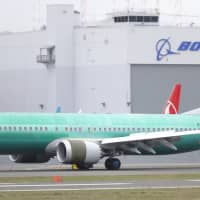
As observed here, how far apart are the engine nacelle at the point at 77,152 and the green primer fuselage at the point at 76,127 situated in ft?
3.51

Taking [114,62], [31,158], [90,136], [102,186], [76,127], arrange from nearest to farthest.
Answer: [102,186] → [76,127] → [90,136] → [31,158] → [114,62]

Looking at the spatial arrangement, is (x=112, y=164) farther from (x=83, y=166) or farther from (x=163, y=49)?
(x=163, y=49)

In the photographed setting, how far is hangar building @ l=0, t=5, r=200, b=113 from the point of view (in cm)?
10012

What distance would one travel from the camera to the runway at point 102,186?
1474 inches

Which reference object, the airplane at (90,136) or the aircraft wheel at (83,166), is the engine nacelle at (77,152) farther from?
the aircraft wheel at (83,166)

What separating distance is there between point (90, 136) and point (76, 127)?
1.06 meters

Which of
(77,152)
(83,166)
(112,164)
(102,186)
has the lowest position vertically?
(83,166)

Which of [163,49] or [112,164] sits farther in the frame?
[163,49]

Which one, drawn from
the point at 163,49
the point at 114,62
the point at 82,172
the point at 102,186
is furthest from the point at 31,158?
the point at 163,49

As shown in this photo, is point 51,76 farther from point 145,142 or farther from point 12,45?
point 145,142

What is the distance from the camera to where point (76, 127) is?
2259 inches

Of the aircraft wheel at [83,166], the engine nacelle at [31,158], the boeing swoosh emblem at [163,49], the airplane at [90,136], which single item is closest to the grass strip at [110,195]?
the airplane at [90,136]

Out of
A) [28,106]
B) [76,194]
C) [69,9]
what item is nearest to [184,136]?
[76,194]

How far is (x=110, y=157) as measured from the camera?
5756cm
